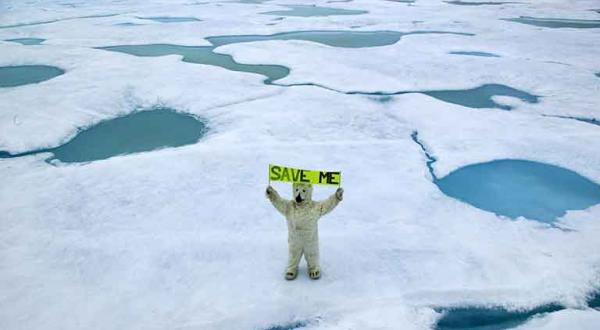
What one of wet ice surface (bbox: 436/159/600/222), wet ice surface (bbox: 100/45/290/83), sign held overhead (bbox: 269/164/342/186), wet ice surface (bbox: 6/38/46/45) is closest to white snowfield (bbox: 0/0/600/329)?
wet ice surface (bbox: 436/159/600/222)

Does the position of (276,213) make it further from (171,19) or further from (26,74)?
(171,19)

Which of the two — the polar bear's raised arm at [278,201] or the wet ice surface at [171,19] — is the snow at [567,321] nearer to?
the polar bear's raised arm at [278,201]

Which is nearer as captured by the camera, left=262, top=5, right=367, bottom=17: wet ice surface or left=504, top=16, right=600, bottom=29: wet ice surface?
left=504, top=16, right=600, bottom=29: wet ice surface

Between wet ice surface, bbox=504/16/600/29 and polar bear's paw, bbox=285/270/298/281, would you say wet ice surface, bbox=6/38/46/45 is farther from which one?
wet ice surface, bbox=504/16/600/29

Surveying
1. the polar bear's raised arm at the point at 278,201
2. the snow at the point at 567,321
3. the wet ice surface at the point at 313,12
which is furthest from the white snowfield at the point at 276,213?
the wet ice surface at the point at 313,12

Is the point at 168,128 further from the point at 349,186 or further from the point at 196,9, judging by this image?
the point at 196,9

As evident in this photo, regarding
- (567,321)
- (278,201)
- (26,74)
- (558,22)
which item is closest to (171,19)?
(26,74)
